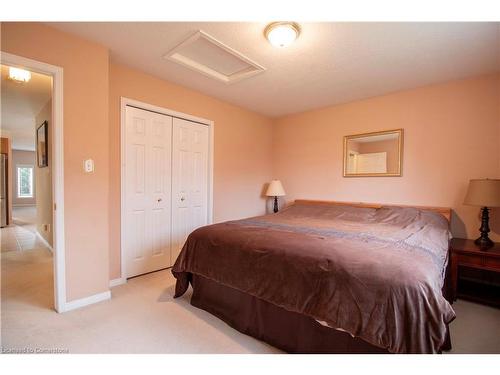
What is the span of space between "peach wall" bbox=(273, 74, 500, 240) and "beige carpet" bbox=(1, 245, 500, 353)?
125 centimetres

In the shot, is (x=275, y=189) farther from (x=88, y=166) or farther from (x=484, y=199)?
(x=88, y=166)

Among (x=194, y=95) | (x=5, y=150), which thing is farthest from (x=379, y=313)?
(x=5, y=150)

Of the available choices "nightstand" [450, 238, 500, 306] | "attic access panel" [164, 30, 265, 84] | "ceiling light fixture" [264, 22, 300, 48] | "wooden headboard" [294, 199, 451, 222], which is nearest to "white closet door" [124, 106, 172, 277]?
"attic access panel" [164, 30, 265, 84]

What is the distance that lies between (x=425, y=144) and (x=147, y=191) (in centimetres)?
347

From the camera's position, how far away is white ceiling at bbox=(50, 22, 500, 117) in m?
1.86

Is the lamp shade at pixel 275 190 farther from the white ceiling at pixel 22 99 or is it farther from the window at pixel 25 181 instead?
the window at pixel 25 181

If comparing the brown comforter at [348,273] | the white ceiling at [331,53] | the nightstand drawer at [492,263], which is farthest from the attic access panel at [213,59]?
the nightstand drawer at [492,263]

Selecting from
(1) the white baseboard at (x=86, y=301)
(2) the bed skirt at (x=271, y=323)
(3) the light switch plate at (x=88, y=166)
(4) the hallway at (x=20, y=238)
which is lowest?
(4) the hallway at (x=20, y=238)

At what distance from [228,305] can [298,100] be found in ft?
9.51

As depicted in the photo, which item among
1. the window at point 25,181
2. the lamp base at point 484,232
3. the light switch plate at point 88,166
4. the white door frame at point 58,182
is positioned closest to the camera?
the white door frame at point 58,182

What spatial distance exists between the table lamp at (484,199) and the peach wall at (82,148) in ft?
11.7

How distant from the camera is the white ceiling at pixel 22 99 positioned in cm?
295

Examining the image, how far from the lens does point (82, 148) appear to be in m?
2.05

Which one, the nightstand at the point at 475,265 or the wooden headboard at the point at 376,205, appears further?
the wooden headboard at the point at 376,205
